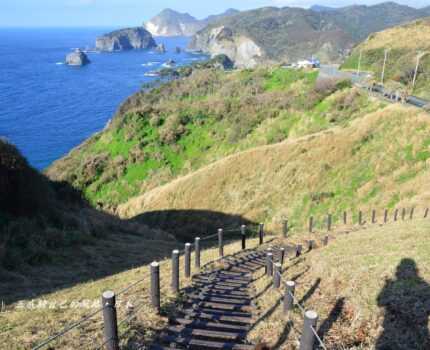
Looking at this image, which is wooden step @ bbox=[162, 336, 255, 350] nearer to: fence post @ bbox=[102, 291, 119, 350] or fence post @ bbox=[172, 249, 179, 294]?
fence post @ bbox=[102, 291, 119, 350]

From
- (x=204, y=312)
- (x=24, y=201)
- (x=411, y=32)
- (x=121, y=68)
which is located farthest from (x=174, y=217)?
(x=121, y=68)

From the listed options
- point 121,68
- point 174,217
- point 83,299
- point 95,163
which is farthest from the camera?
point 121,68

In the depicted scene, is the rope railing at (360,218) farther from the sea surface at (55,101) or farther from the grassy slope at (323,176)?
the sea surface at (55,101)

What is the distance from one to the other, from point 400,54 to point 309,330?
64.4 meters

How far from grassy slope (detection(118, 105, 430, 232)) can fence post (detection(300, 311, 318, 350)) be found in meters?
16.7

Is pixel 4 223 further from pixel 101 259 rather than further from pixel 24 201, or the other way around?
pixel 101 259

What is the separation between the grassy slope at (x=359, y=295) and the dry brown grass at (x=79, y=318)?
1939 millimetres

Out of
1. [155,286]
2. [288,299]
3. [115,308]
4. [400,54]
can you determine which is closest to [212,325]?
[155,286]

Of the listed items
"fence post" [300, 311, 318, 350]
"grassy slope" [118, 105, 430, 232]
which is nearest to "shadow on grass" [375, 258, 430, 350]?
"fence post" [300, 311, 318, 350]

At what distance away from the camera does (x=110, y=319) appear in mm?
4910

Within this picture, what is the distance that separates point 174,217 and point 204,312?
75.3 ft

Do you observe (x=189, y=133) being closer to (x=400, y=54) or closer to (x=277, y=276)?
(x=400, y=54)

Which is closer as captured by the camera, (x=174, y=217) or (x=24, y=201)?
(x=24, y=201)

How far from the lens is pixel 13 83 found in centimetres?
11756
